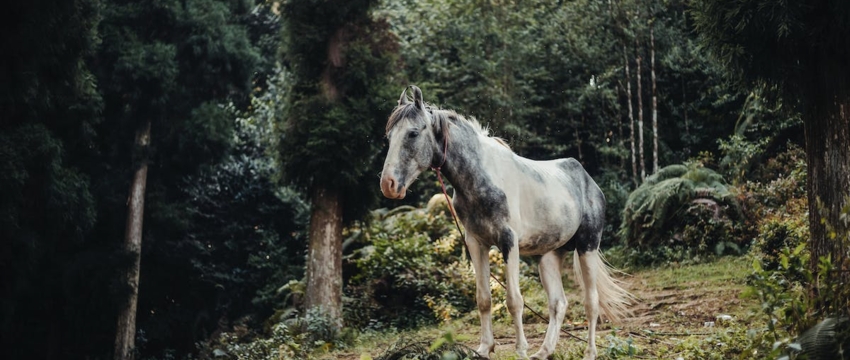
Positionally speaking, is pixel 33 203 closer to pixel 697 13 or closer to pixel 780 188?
pixel 697 13

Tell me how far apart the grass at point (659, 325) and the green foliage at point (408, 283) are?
0.73m

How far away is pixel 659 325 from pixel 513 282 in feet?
14.1

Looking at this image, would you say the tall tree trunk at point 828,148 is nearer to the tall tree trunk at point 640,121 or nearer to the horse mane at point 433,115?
the horse mane at point 433,115

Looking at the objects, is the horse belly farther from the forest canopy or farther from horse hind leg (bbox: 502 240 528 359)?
the forest canopy

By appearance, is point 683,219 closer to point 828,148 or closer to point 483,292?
point 828,148

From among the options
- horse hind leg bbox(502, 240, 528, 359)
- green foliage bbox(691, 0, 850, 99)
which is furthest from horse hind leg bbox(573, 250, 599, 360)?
green foliage bbox(691, 0, 850, 99)

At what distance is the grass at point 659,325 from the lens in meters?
6.27

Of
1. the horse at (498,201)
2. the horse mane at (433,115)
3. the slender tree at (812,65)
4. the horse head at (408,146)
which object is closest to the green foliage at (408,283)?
the horse at (498,201)

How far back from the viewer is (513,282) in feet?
18.4

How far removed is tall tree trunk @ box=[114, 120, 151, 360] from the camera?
14.8m

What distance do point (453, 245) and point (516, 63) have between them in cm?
711

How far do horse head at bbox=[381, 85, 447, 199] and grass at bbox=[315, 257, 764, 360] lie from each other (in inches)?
53.2

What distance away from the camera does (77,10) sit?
12.5m

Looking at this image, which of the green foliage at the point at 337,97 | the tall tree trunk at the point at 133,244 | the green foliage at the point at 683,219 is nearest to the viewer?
the green foliage at the point at 337,97
